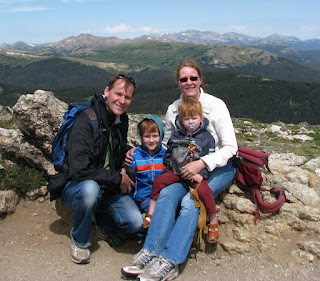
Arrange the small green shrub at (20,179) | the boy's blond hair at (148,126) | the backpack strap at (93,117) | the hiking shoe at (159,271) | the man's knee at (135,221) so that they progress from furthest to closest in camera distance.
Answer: the small green shrub at (20,179), the boy's blond hair at (148,126), the man's knee at (135,221), the backpack strap at (93,117), the hiking shoe at (159,271)

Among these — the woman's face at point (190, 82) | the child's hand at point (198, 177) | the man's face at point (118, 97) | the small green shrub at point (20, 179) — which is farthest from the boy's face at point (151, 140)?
the small green shrub at point (20, 179)

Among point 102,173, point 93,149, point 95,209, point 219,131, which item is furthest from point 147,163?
point 219,131

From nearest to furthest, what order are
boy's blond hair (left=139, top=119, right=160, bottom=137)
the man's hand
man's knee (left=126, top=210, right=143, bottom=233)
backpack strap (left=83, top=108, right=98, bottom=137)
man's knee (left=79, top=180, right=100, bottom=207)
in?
man's knee (left=79, top=180, right=100, bottom=207) → backpack strap (left=83, top=108, right=98, bottom=137) → the man's hand → man's knee (left=126, top=210, right=143, bottom=233) → boy's blond hair (left=139, top=119, right=160, bottom=137)

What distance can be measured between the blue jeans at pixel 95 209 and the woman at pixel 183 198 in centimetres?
89

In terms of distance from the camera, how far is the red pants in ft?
19.2

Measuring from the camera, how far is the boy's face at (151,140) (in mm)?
6777

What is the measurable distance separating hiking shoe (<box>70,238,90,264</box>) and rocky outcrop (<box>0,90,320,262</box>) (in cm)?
282

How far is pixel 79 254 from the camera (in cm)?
610

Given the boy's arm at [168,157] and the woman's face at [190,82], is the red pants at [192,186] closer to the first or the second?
the boy's arm at [168,157]

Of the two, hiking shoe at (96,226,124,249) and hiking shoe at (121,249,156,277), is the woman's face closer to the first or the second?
hiking shoe at (121,249,156,277)

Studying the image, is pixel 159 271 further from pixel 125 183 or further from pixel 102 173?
pixel 102 173

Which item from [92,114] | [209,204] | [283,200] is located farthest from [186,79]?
[283,200]

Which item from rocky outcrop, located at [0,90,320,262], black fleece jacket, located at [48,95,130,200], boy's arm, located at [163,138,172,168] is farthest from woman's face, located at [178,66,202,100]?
rocky outcrop, located at [0,90,320,262]

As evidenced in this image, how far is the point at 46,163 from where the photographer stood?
893cm
